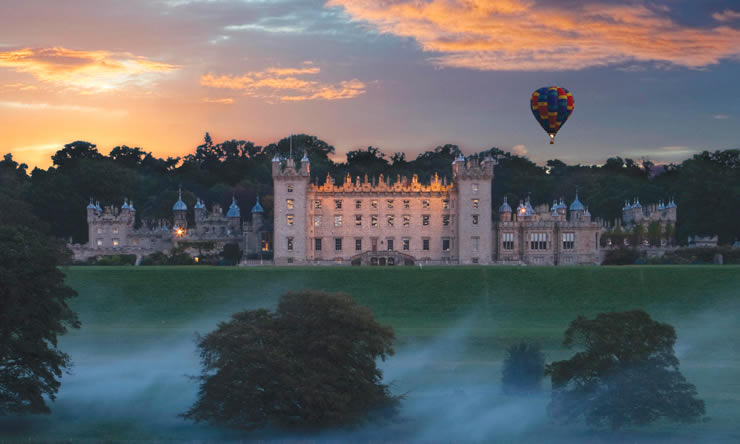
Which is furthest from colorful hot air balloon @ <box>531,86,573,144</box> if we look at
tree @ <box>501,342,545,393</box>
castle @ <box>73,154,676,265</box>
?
tree @ <box>501,342,545,393</box>

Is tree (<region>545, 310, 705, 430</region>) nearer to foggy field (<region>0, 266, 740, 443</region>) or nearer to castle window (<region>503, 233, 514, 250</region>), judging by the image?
foggy field (<region>0, 266, 740, 443</region>)

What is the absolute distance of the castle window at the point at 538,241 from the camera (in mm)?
102250

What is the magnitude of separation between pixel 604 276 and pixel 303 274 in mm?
21429

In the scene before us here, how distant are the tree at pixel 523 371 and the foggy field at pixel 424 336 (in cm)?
70

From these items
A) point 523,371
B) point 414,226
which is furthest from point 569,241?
point 523,371

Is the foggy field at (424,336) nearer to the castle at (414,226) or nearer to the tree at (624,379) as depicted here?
the tree at (624,379)

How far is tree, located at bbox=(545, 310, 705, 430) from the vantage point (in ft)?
123

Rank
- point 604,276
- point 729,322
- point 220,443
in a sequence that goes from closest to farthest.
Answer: point 220,443
point 729,322
point 604,276

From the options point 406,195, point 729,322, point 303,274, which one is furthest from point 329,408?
point 406,195

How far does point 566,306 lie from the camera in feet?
237

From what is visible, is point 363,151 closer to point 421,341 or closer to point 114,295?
point 114,295

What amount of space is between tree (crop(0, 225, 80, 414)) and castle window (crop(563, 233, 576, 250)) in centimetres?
6650

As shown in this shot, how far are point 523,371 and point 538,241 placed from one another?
58.9 m

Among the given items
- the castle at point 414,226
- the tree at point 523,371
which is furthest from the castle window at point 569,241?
the tree at point 523,371
